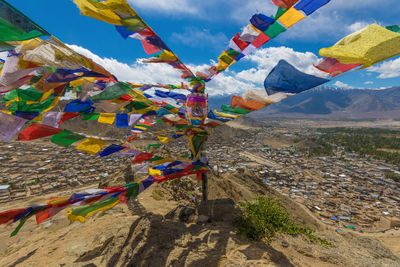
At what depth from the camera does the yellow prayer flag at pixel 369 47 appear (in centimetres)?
192

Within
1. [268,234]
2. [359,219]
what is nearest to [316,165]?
[359,219]

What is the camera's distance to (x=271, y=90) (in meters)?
2.61

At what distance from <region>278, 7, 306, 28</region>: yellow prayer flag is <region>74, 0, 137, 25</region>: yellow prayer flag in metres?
2.22

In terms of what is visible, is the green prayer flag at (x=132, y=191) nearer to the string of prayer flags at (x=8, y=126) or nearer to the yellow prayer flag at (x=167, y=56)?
the string of prayer flags at (x=8, y=126)

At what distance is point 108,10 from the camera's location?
7.88 ft

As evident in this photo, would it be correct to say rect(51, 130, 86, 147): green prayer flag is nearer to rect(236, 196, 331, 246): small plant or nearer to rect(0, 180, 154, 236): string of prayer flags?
rect(0, 180, 154, 236): string of prayer flags

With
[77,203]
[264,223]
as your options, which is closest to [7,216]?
[77,203]

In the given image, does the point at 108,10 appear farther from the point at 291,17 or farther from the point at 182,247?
the point at 182,247

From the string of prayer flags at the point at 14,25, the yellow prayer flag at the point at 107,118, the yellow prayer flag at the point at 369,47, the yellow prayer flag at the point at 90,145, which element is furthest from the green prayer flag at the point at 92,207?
the yellow prayer flag at the point at 369,47

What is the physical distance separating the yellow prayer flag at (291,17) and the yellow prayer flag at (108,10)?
7.27ft

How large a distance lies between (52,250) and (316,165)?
31.1 meters

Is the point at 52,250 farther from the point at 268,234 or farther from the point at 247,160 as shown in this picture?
the point at 247,160

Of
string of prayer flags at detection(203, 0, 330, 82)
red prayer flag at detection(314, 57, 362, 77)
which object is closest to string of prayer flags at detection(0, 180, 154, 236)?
string of prayer flags at detection(203, 0, 330, 82)

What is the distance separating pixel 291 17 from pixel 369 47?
1.11 m
